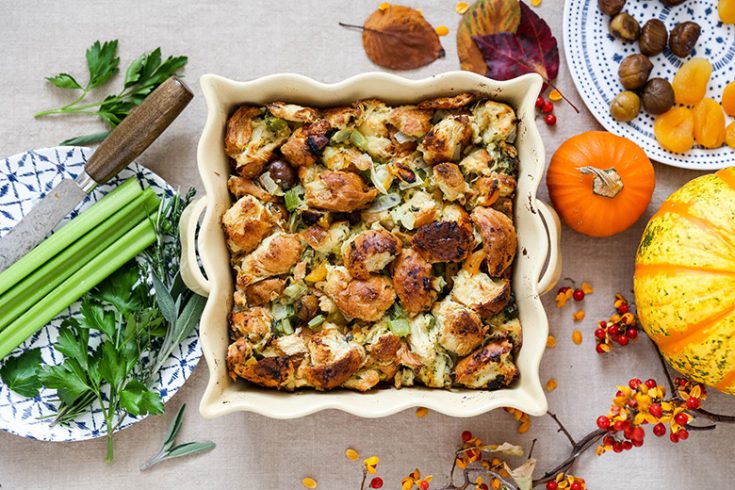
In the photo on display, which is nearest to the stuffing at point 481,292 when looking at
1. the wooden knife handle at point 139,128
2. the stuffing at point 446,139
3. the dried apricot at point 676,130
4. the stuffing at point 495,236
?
the stuffing at point 495,236

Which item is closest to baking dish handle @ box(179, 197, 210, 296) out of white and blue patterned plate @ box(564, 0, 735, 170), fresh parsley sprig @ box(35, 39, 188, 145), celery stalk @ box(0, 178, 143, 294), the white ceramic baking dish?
the white ceramic baking dish

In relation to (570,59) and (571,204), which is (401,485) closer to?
(571,204)

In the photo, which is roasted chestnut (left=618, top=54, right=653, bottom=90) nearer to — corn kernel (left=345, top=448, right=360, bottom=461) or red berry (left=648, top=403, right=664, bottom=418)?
red berry (left=648, top=403, right=664, bottom=418)

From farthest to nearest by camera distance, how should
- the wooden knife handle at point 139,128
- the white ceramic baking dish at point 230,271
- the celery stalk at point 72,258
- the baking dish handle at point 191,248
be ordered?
1. the celery stalk at point 72,258
2. the wooden knife handle at point 139,128
3. the baking dish handle at point 191,248
4. the white ceramic baking dish at point 230,271

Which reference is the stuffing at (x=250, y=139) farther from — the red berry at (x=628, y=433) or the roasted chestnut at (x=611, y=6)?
the red berry at (x=628, y=433)

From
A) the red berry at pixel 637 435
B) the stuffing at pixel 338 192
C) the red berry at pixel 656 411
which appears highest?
the stuffing at pixel 338 192
